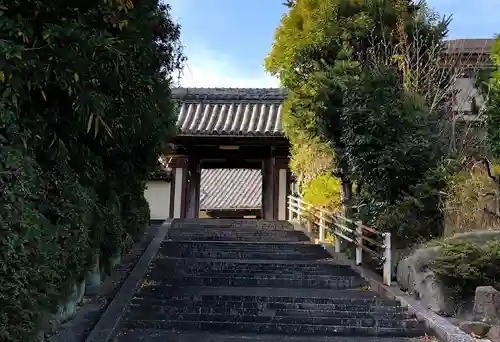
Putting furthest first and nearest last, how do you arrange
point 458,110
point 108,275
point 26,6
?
point 458,110
point 108,275
point 26,6

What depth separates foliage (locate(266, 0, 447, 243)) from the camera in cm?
907

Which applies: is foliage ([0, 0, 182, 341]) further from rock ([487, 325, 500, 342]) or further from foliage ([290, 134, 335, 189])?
foliage ([290, 134, 335, 189])

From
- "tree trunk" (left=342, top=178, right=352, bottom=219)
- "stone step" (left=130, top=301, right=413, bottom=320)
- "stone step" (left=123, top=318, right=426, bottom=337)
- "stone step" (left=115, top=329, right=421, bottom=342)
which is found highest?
"tree trunk" (left=342, top=178, right=352, bottom=219)

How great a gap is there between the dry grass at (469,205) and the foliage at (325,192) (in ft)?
10.8

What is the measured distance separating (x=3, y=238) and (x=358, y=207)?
7.32 meters

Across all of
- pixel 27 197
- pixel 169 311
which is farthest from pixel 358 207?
pixel 27 197

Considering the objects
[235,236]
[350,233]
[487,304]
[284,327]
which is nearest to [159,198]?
[235,236]

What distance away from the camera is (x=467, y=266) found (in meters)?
6.89

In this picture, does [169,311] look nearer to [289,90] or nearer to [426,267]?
[426,267]

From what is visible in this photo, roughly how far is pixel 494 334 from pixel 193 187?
12.2 metres

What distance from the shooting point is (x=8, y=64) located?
11.7 feet

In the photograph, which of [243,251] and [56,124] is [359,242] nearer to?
[243,251]

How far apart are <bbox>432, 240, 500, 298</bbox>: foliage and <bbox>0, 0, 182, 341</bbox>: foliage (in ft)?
15.0

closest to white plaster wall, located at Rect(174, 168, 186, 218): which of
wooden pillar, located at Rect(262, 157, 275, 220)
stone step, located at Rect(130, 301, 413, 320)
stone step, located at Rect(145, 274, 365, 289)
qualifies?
wooden pillar, located at Rect(262, 157, 275, 220)
